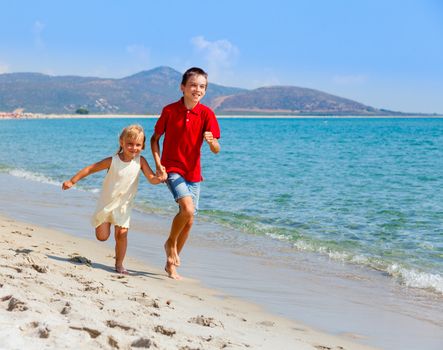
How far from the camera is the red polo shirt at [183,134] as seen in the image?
5367mm

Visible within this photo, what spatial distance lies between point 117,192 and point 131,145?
410mm

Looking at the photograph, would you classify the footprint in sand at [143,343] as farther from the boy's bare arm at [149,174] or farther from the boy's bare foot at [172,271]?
the boy's bare foot at [172,271]

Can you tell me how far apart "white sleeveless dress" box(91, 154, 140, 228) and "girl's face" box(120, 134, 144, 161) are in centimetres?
8

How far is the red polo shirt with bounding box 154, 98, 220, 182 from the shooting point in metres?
5.37

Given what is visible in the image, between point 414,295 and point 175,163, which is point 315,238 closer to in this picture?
point 414,295

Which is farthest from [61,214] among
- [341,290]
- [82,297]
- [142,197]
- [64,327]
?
[64,327]

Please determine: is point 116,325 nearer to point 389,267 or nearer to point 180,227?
point 180,227

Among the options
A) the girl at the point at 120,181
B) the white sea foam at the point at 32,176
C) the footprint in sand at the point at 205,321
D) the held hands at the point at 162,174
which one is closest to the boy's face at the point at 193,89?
the girl at the point at 120,181

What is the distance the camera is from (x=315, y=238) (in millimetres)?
8656

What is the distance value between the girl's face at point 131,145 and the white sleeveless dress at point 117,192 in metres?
0.08

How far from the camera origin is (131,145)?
5.30m

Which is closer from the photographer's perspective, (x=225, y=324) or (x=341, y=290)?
(x=225, y=324)

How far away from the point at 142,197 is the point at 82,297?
865 centimetres

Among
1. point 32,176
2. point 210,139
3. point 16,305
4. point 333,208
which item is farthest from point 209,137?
point 32,176
